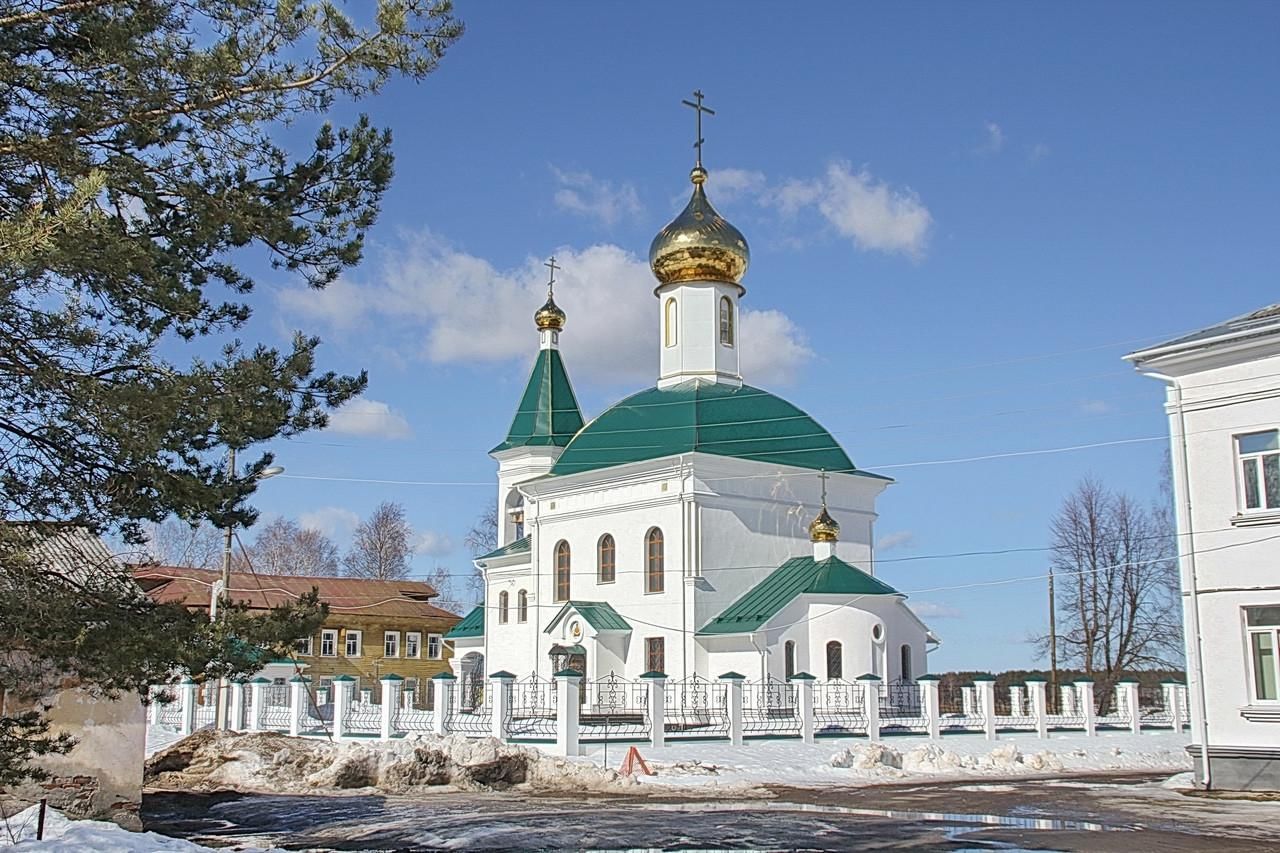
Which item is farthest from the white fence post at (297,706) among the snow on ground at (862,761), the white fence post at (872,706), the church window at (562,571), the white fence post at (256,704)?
the white fence post at (872,706)

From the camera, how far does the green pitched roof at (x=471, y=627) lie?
1344 inches

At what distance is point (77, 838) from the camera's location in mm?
10648

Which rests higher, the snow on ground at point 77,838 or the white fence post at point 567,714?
the white fence post at point 567,714

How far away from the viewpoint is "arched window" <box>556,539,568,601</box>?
3064 centimetres

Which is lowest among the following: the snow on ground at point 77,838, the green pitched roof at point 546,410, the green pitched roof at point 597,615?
the snow on ground at point 77,838

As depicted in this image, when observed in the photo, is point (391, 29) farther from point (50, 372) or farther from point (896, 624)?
point (896, 624)

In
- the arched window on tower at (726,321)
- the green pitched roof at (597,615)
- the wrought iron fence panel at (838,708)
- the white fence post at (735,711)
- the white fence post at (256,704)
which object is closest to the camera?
the white fence post at (735,711)

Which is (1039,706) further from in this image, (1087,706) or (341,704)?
(341,704)

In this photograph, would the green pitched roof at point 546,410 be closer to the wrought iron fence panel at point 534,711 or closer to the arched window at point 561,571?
the arched window at point 561,571

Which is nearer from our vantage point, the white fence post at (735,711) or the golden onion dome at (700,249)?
the white fence post at (735,711)

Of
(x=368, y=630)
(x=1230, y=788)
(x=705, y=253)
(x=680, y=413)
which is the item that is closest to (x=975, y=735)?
(x=1230, y=788)

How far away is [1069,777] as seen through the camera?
62.8 ft

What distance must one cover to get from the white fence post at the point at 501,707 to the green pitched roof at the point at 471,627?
13680 millimetres

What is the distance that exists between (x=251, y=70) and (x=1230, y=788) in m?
14.5
